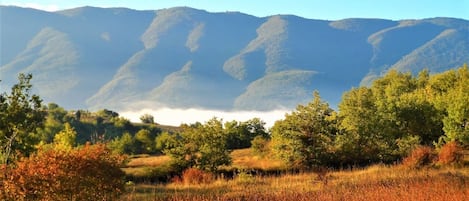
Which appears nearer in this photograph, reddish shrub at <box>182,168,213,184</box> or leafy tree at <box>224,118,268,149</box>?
reddish shrub at <box>182,168,213,184</box>

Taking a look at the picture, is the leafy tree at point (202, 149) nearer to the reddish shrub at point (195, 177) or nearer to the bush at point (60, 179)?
the reddish shrub at point (195, 177)

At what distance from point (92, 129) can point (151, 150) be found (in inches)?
1145

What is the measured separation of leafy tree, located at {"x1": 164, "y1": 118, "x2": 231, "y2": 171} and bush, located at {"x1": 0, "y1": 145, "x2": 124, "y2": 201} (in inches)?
711

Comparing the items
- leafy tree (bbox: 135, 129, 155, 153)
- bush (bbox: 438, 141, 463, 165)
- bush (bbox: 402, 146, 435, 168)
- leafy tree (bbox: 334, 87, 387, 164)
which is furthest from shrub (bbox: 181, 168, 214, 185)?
leafy tree (bbox: 135, 129, 155, 153)

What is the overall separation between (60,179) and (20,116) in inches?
556

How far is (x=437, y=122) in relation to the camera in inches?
1682

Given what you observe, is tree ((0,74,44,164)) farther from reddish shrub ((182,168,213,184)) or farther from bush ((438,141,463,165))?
bush ((438,141,463,165))

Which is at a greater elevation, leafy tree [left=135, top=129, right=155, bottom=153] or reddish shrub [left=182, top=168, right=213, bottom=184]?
leafy tree [left=135, top=129, right=155, bottom=153]

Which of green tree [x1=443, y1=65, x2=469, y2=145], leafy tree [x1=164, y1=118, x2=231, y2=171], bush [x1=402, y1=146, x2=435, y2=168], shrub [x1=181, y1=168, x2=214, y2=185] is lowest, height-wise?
shrub [x1=181, y1=168, x2=214, y2=185]

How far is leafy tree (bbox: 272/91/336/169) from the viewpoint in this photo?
3344cm

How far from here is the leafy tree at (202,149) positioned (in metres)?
30.7

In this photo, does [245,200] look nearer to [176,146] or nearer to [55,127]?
[176,146]

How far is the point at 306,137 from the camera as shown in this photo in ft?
111

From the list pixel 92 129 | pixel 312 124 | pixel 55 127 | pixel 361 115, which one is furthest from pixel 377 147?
pixel 92 129
